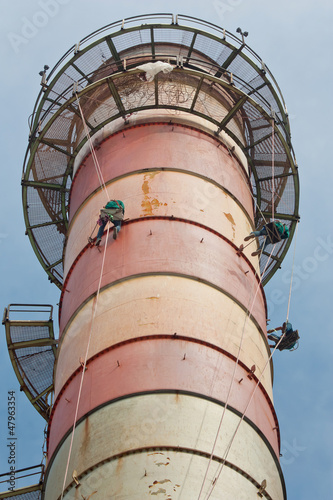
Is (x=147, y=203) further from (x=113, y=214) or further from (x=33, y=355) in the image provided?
(x=33, y=355)

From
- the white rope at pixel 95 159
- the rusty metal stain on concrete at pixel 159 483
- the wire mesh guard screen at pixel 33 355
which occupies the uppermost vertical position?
the white rope at pixel 95 159

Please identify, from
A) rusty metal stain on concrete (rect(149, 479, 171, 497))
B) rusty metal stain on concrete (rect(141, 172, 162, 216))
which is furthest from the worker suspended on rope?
rusty metal stain on concrete (rect(149, 479, 171, 497))

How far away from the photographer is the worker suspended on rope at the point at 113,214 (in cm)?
1642

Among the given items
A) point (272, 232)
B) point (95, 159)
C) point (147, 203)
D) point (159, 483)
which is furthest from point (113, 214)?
point (159, 483)

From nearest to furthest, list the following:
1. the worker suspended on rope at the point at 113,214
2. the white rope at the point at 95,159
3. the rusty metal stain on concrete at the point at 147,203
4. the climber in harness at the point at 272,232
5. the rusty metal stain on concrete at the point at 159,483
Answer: the rusty metal stain on concrete at the point at 159,483 < the worker suspended on rope at the point at 113,214 < the rusty metal stain on concrete at the point at 147,203 < the climber in harness at the point at 272,232 < the white rope at the point at 95,159

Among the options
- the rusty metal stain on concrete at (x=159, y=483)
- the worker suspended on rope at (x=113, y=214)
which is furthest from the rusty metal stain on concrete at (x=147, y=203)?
the rusty metal stain on concrete at (x=159, y=483)

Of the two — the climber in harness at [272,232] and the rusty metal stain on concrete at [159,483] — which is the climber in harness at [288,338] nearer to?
the climber in harness at [272,232]

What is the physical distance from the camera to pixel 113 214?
16438mm

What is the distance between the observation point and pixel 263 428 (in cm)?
1460

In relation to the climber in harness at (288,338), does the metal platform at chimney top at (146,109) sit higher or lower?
higher

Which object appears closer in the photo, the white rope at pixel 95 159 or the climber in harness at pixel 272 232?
the climber in harness at pixel 272 232

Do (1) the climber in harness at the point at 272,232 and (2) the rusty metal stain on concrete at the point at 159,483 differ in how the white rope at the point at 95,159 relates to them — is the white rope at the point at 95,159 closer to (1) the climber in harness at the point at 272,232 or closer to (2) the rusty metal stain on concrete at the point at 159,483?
(1) the climber in harness at the point at 272,232

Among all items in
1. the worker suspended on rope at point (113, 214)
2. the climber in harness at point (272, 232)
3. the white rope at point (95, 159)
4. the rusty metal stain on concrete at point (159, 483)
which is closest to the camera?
the rusty metal stain on concrete at point (159, 483)

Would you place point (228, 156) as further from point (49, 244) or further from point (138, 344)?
point (138, 344)
